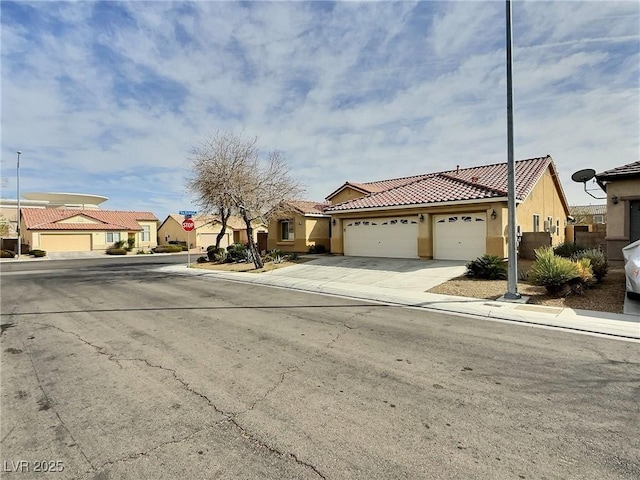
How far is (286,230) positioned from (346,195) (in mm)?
5675

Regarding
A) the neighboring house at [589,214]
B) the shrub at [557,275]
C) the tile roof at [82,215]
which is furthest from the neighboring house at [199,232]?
the neighboring house at [589,214]

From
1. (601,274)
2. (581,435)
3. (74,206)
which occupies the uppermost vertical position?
(74,206)

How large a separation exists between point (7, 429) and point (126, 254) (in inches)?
1730

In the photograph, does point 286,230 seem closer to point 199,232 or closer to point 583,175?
point 583,175

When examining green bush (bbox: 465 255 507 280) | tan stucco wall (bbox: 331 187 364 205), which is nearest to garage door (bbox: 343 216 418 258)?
tan stucco wall (bbox: 331 187 364 205)

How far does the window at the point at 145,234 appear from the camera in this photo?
50700 mm

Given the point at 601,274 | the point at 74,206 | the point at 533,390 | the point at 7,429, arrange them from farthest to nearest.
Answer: the point at 74,206
the point at 601,274
the point at 533,390
the point at 7,429

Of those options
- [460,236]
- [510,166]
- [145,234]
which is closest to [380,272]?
[460,236]

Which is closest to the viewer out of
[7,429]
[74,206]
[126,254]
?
[7,429]

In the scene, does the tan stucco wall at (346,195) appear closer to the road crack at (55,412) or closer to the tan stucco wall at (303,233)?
the tan stucco wall at (303,233)

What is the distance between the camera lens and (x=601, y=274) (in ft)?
37.0

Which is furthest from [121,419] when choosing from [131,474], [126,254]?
[126,254]

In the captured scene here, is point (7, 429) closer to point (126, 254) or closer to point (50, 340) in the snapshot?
point (50, 340)

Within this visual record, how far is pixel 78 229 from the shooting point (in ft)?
141
